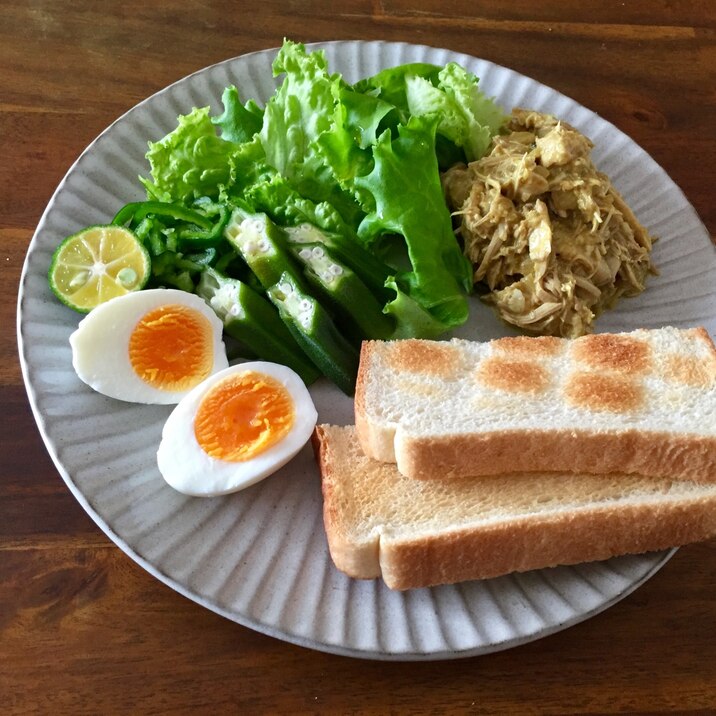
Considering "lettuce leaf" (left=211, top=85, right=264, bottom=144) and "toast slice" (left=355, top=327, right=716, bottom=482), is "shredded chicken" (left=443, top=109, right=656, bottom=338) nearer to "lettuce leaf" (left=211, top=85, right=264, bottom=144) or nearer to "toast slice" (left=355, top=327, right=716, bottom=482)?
"toast slice" (left=355, top=327, right=716, bottom=482)

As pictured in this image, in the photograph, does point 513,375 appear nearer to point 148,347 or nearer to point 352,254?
point 352,254

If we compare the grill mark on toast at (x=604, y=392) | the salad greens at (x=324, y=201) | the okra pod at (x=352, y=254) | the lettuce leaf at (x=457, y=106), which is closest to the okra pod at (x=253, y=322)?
the salad greens at (x=324, y=201)

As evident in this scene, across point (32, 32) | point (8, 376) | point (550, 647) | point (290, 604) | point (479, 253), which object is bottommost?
point (550, 647)

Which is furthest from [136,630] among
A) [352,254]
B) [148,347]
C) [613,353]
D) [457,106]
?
[457,106]

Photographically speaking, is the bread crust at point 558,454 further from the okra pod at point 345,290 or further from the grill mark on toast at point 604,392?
the okra pod at point 345,290

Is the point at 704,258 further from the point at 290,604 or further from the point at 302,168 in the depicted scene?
the point at 290,604

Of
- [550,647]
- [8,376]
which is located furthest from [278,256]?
[550,647]
